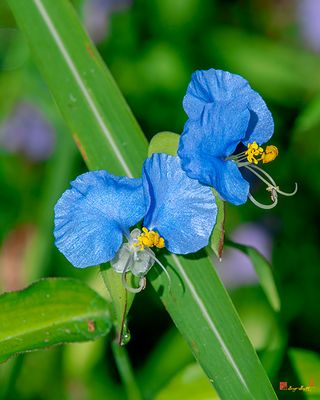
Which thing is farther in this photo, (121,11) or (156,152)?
(121,11)

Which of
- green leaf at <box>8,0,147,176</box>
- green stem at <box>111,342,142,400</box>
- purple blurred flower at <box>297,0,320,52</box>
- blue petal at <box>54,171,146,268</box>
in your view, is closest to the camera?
blue petal at <box>54,171,146,268</box>

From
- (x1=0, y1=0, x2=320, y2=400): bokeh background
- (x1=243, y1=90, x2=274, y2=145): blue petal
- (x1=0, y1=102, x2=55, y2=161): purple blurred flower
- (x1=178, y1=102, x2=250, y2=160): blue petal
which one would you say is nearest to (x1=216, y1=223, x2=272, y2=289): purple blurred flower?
(x1=0, y1=0, x2=320, y2=400): bokeh background

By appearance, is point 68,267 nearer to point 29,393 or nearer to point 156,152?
point 29,393

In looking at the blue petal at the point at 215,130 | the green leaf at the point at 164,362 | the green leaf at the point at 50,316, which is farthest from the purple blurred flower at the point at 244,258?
the blue petal at the point at 215,130

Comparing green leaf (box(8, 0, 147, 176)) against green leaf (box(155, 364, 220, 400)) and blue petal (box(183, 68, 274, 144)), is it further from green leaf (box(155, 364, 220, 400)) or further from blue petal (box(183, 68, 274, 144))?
green leaf (box(155, 364, 220, 400))

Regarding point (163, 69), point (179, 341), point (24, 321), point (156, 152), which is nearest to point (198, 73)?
point (156, 152)

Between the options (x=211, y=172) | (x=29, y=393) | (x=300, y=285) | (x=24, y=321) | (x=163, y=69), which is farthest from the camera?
(x=163, y=69)

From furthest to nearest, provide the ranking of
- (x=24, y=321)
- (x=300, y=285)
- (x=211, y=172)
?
1. (x=300, y=285)
2. (x=24, y=321)
3. (x=211, y=172)
